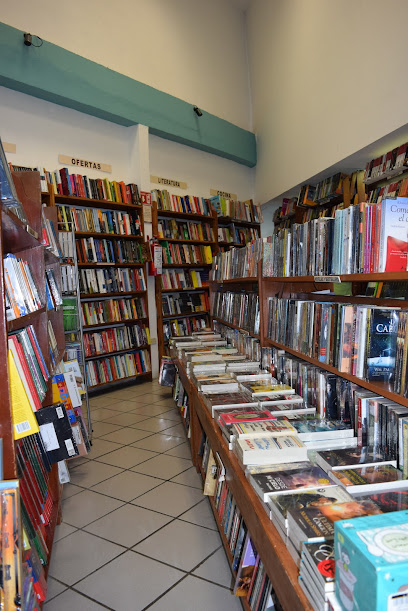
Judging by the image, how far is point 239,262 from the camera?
3.31 metres

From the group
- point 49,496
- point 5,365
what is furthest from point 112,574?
point 5,365

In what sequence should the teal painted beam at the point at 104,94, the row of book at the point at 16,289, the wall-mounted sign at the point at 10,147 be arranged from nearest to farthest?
the row of book at the point at 16,289
the teal painted beam at the point at 104,94
the wall-mounted sign at the point at 10,147

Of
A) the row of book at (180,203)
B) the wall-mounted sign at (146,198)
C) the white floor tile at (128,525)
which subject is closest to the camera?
the white floor tile at (128,525)

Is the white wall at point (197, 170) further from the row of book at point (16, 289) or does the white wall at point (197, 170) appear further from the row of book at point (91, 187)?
the row of book at point (16, 289)

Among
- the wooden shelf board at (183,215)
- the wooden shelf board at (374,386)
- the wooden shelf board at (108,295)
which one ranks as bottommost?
the wooden shelf board at (374,386)

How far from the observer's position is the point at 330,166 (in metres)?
4.24

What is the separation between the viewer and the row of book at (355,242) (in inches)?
52.5

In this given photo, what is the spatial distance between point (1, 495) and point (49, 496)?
1075 millimetres

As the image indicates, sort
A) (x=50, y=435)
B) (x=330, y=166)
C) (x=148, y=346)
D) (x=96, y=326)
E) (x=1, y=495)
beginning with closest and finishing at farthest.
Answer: (x=1, y=495) → (x=50, y=435) → (x=330, y=166) → (x=96, y=326) → (x=148, y=346)

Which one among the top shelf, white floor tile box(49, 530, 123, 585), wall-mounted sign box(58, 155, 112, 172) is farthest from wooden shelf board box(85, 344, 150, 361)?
white floor tile box(49, 530, 123, 585)

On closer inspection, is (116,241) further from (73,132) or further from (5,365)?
(5,365)

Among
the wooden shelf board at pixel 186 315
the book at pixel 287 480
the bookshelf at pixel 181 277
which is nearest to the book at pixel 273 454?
the book at pixel 287 480

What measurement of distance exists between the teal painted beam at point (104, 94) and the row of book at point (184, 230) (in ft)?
3.92

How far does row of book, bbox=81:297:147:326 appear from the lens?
4.31m
